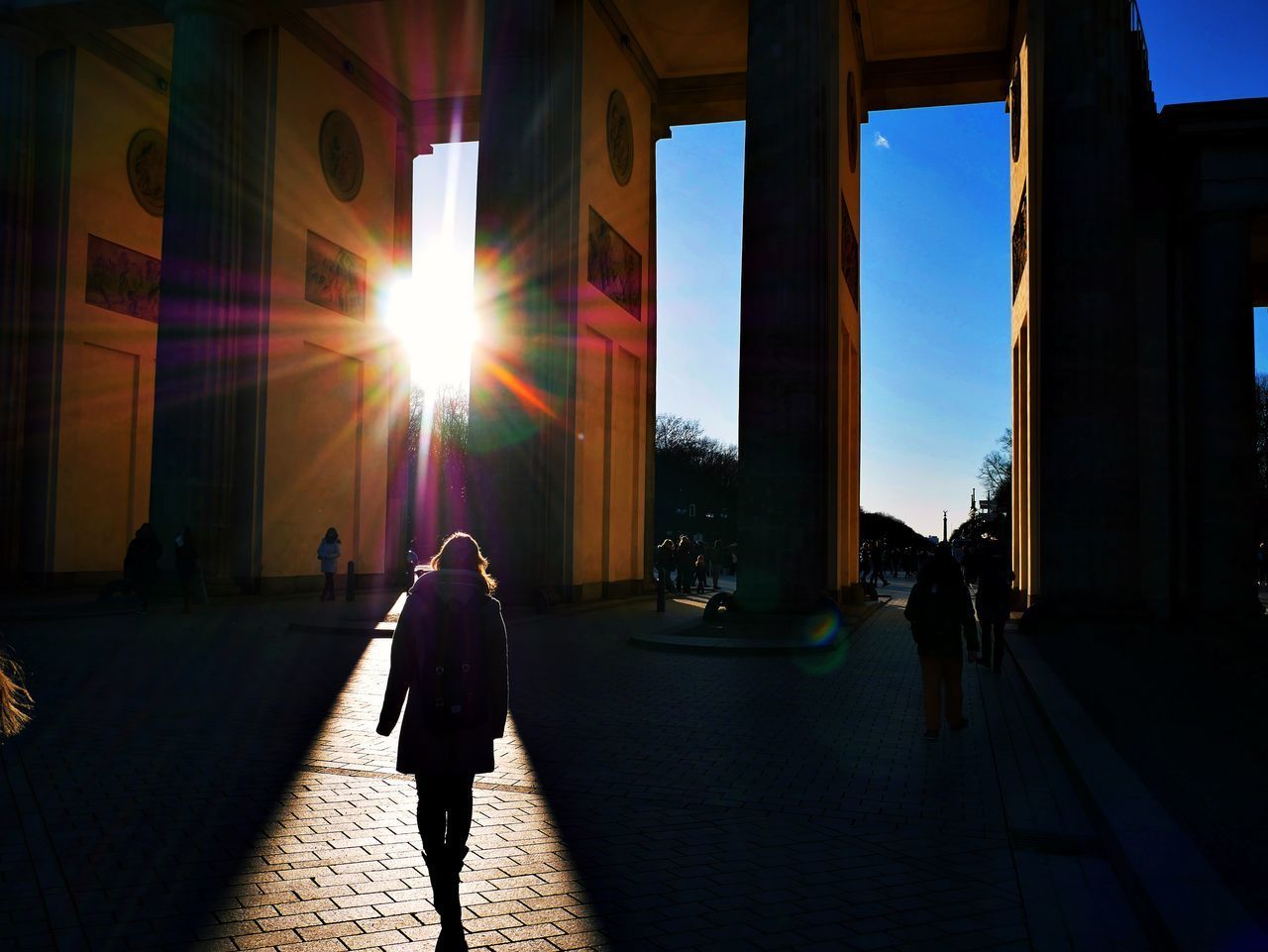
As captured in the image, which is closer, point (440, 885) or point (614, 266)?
point (440, 885)

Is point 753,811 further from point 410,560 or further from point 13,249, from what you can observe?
point 13,249

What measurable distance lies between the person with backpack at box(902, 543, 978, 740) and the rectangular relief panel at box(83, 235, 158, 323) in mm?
26937

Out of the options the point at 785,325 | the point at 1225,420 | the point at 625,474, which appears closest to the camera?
the point at 785,325

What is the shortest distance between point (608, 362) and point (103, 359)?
13797 millimetres

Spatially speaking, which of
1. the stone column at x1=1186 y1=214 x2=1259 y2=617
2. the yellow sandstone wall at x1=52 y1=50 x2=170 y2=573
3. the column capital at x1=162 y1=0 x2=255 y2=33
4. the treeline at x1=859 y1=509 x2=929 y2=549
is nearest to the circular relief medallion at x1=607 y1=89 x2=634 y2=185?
the column capital at x1=162 y1=0 x2=255 y2=33

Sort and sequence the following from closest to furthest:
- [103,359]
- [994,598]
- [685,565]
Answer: [994,598], [103,359], [685,565]

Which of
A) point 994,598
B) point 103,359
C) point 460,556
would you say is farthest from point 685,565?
point 460,556

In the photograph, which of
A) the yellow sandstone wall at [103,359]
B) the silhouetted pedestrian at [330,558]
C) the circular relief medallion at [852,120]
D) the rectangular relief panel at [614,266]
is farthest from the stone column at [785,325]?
the yellow sandstone wall at [103,359]

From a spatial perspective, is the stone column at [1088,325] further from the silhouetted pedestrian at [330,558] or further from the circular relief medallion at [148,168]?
the circular relief medallion at [148,168]

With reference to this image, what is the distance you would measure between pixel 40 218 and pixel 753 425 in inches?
801

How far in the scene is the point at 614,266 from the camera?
30375mm

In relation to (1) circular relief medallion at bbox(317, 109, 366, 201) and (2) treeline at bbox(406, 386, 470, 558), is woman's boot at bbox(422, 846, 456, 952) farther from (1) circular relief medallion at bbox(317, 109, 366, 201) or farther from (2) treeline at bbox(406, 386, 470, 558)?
(2) treeline at bbox(406, 386, 470, 558)

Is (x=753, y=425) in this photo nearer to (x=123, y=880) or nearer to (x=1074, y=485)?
(x=1074, y=485)

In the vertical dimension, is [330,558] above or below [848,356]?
below
